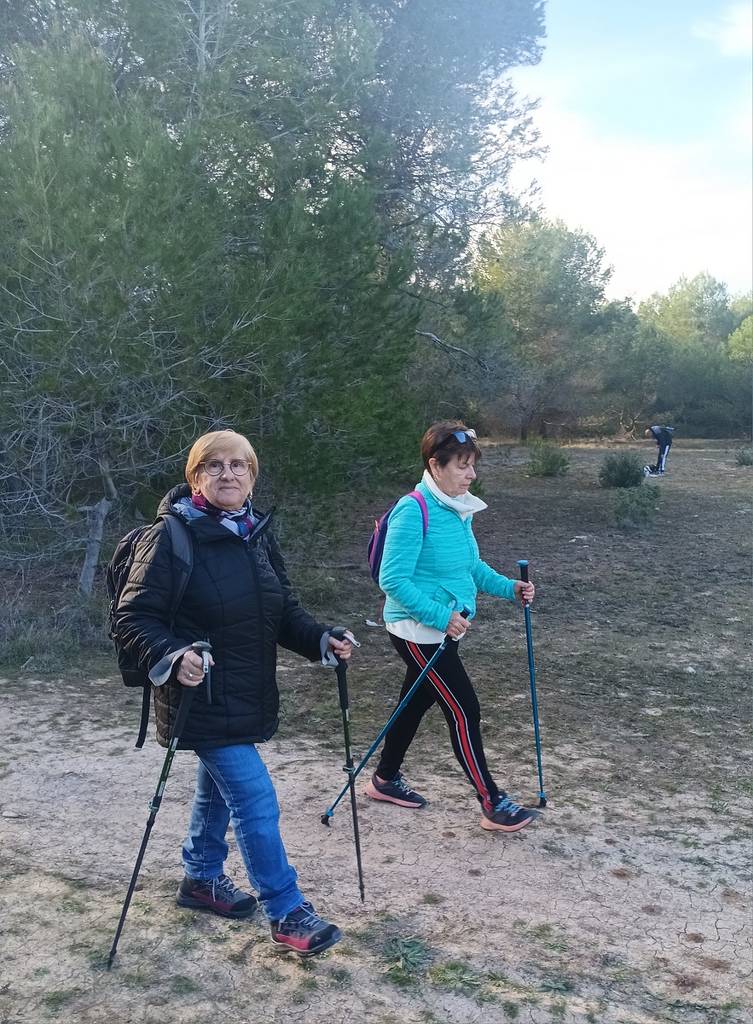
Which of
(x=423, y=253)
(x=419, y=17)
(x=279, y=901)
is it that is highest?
(x=419, y=17)

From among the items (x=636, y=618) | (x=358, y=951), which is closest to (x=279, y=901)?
(x=358, y=951)

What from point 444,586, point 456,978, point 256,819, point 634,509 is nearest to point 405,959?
point 456,978

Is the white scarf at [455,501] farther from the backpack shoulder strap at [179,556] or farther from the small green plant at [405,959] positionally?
the small green plant at [405,959]

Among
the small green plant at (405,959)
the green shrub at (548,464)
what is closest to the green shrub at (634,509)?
the green shrub at (548,464)

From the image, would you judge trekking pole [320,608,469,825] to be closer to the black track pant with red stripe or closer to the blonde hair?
the black track pant with red stripe

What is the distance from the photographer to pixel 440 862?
3.73 m

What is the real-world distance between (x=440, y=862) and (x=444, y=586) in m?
1.16

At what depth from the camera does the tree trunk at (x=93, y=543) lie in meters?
7.50

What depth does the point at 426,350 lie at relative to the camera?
13.8 m

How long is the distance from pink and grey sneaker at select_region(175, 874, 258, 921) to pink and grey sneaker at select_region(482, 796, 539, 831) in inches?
47.7

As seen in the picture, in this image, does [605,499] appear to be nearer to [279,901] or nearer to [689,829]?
[689,829]

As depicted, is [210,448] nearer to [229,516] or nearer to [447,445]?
[229,516]

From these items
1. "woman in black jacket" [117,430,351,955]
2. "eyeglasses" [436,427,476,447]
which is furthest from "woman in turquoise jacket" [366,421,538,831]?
"woman in black jacket" [117,430,351,955]

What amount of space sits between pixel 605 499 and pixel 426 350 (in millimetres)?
4692
